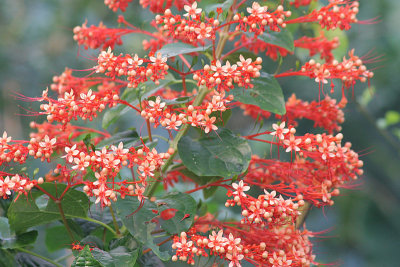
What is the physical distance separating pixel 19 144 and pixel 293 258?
0.50m

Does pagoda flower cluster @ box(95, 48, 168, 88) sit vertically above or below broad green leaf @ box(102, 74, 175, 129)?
above

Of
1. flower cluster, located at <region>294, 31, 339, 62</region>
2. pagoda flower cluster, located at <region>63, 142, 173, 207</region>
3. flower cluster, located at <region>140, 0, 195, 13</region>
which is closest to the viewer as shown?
pagoda flower cluster, located at <region>63, 142, 173, 207</region>

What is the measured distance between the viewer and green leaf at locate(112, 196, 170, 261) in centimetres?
82

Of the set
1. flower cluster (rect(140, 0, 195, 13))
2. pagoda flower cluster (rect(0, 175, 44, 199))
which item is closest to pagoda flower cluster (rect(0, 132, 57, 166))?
pagoda flower cluster (rect(0, 175, 44, 199))

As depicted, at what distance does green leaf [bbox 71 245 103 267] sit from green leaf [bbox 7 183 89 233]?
5.1 inches

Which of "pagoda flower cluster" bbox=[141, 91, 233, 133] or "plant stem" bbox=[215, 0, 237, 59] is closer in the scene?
"pagoda flower cluster" bbox=[141, 91, 233, 133]

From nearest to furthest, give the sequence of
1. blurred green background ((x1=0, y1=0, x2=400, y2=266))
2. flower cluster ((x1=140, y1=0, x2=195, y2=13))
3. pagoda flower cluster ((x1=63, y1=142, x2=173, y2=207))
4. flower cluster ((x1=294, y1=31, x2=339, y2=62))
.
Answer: pagoda flower cluster ((x1=63, y1=142, x2=173, y2=207)), flower cluster ((x1=140, y1=0, x2=195, y2=13)), flower cluster ((x1=294, y1=31, x2=339, y2=62)), blurred green background ((x1=0, y1=0, x2=400, y2=266))

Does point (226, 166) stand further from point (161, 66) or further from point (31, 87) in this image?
point (31, 87)

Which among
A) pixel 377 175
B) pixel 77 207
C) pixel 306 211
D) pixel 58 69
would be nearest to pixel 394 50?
pixel 377 175

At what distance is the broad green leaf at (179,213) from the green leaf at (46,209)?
0.15 meters

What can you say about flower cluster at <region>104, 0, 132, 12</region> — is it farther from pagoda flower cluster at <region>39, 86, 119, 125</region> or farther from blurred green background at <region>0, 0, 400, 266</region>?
blurred green background at <region>0, 0, 400, 266</region>

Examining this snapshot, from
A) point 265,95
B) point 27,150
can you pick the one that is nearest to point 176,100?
point 265,95

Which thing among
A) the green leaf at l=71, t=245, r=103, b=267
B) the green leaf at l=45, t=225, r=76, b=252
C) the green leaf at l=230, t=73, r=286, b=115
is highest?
the green leaf at l=230, t=73, r=286, b=115

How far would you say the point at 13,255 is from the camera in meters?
0.98
